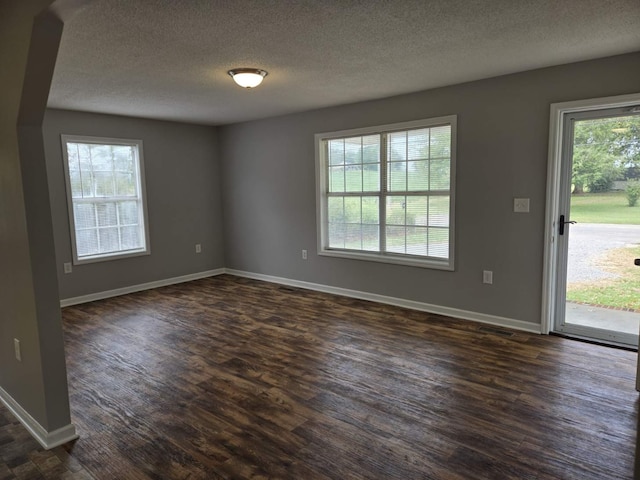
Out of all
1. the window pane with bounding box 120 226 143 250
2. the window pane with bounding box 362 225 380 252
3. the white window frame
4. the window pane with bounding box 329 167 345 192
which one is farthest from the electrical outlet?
the window pane with bounding box 329 167 345 192

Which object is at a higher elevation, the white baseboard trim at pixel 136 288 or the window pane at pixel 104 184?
the window pane at pixel 104 184

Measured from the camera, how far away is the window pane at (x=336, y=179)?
4.98 meters

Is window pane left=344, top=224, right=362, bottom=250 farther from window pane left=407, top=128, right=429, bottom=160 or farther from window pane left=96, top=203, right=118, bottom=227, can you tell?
window pane left=96, top=203, right=118, bottom=227

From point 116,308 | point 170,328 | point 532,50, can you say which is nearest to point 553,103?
point 532,50

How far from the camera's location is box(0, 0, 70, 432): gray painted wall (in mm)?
1827

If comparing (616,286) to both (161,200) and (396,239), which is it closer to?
(396,239)

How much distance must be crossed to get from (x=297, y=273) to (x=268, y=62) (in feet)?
9.99

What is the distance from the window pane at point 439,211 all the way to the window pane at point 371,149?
83cm

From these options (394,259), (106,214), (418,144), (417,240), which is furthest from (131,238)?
(418,144)

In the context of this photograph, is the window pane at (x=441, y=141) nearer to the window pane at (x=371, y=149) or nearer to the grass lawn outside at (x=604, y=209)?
the window pane at (x=371, y=149)

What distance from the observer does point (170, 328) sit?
3.96 m

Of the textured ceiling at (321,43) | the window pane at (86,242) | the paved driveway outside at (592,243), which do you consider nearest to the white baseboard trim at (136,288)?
the window pane at (86,242)

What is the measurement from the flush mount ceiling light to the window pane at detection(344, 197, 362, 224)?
202cm

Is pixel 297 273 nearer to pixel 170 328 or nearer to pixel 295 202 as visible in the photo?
pixel 295 202
